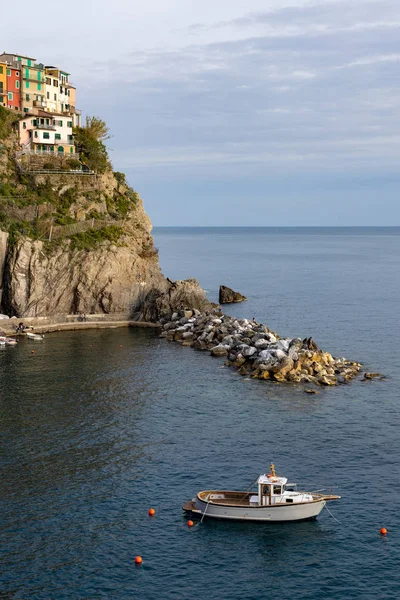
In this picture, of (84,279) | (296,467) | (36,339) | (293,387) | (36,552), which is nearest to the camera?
(36,552)

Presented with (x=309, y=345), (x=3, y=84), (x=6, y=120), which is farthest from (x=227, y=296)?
(x=3, y=84)

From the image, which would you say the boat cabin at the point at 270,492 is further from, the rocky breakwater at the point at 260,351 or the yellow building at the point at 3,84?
the yellow building at the point at 3,84

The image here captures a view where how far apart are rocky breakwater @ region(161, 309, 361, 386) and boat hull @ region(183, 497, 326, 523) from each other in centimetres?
3333

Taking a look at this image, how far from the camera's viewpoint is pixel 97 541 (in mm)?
44844

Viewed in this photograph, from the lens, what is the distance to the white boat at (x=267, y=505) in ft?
158

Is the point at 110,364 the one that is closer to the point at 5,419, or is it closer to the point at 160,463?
the point at 5,419

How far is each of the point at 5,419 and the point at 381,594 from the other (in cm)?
4082

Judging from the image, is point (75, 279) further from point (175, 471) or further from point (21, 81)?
point (175, 471)

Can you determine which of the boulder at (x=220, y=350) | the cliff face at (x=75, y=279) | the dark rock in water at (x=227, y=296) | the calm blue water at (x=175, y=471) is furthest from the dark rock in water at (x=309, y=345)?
the dark rock in water at (x=227, y=296)

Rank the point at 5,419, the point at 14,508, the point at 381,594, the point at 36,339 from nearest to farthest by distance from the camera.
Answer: the point at 381,594
the point at 14,508
the point at 5,419
the point at 36,339

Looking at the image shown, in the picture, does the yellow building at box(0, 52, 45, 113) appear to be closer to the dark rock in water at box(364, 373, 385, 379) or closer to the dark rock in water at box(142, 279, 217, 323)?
the dark rock in water at box(142, 279, 217, 323)

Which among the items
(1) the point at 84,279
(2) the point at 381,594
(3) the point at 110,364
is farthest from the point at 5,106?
(2) the point at 381,594

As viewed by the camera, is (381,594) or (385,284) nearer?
(381,594)

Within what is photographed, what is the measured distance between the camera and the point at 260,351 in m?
90.2
